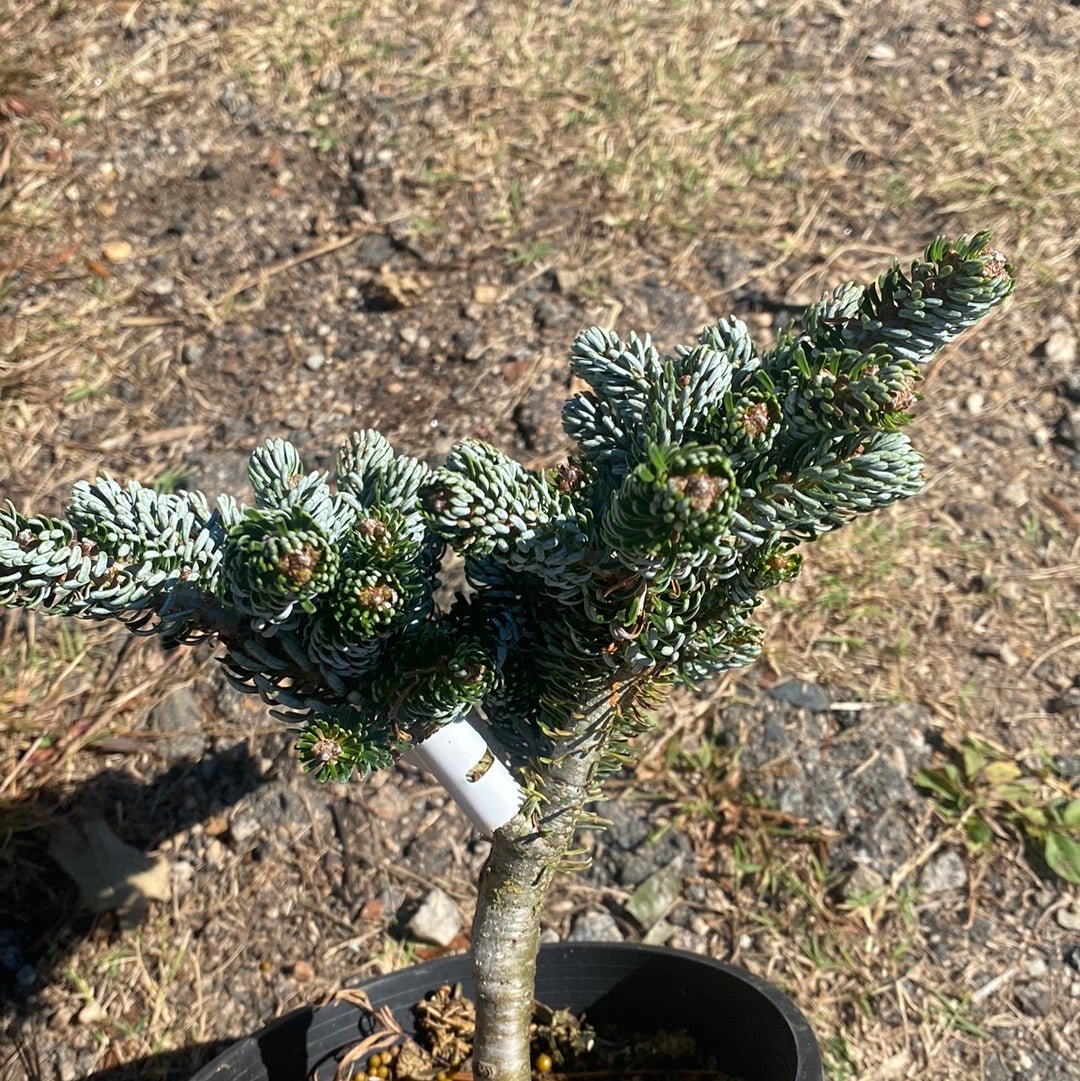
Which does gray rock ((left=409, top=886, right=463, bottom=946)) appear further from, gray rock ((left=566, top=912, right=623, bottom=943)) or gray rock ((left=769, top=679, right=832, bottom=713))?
gray rock ((left=769, top=679, right=832, bottom=713))

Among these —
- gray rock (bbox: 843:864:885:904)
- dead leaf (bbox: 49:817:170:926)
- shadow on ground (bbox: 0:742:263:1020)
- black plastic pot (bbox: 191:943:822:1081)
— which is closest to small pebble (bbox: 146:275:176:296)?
shadow on ground (bbox: 0:742:263:1020)

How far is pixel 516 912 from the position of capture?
1.63m

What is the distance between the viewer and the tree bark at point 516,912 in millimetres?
1557

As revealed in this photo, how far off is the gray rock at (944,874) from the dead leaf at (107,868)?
67.5 inches

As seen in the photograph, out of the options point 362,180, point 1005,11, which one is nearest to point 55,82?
point 362,180

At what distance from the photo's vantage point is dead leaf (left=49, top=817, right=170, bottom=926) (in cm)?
253

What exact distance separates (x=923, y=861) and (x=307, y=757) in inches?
70.7

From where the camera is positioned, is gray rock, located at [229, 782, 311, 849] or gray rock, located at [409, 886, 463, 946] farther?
gray rock, located at [229, 782, 311, 849]

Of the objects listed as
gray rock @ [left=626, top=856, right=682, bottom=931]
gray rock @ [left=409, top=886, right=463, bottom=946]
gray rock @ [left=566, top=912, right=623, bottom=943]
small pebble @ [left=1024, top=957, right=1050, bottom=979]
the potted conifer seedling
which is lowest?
small pebble @ [left=1024, top=957, right=1050, bottom=979]

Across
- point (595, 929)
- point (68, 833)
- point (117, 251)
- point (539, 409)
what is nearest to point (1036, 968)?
point (595, 929)

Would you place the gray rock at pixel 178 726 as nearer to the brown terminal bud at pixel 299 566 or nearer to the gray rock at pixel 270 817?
the gray rock at pixel 270 817

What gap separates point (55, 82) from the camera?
4062 mm

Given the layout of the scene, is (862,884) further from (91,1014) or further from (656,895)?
(91,1014)

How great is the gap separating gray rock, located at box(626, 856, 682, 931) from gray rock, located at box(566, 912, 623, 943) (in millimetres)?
51
